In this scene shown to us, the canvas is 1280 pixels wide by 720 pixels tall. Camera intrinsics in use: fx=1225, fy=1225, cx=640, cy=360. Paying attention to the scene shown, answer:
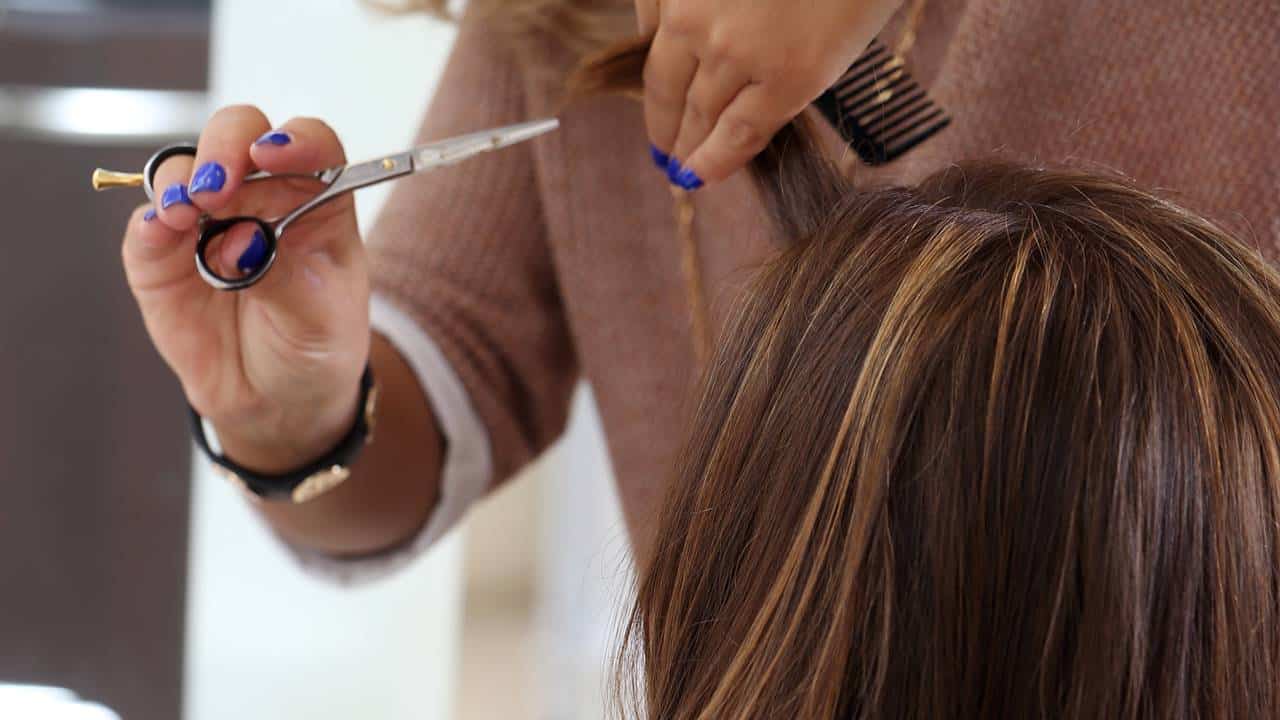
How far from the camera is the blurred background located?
1094 mm

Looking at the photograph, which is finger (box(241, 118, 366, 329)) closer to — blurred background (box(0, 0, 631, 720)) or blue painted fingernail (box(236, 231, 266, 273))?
blue painted fingernail (box(236, 231, 266, 273))

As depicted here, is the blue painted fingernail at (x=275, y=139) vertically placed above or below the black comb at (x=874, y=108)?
below

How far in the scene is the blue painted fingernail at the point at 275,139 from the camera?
0.48 m

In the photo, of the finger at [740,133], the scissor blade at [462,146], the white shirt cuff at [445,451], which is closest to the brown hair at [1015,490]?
the finger at [740,133]

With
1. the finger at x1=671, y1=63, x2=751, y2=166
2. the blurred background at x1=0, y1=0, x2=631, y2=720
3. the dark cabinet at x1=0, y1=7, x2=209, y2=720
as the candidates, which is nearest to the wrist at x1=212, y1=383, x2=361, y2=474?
the finger at x1=671, y1=63, x2=751, y2=166

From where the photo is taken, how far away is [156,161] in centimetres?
49

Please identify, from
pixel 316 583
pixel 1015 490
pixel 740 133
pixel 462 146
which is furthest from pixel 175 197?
pixel 316 583

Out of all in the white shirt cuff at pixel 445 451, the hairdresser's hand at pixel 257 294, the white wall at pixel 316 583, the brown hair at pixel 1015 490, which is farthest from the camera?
the white wall at pixel 316 583

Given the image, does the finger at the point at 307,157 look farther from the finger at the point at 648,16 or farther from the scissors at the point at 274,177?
the finger at the point at 648,16

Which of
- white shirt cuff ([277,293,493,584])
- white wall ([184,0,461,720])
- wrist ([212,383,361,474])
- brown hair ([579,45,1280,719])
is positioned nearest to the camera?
brown hair ([579,45,1280,719])

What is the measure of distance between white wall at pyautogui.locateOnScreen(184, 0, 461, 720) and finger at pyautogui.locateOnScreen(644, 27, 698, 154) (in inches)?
25.0

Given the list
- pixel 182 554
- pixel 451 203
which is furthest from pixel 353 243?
pixel 182 554

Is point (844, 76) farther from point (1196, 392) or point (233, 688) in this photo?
point (233, 688)

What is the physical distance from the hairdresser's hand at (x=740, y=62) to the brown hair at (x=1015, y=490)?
0.07m
